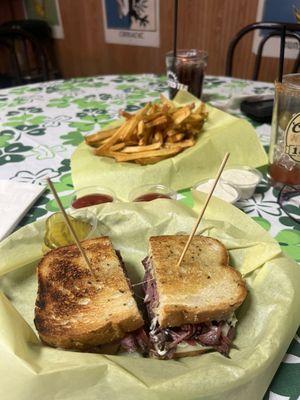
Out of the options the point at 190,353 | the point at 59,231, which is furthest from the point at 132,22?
the point at 190,353

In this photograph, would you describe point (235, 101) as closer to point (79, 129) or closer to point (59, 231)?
point (79, 129)

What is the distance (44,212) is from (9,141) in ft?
2.53

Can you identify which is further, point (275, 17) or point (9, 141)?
point (275, 17)

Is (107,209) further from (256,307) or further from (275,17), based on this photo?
(275,17)

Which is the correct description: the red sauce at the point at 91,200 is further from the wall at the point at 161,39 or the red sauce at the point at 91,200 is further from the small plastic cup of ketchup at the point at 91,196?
the wall at the point at 161,39

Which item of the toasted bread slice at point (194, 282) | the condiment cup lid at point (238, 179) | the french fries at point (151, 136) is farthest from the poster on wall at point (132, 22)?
Answer: the toasted bread slice at point (194, 282)

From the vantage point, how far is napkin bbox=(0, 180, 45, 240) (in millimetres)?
1292

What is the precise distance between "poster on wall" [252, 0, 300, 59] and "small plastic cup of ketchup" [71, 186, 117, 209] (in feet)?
10.2

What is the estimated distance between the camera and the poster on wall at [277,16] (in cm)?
367

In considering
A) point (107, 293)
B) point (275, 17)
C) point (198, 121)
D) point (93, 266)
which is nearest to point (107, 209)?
point (93, 266)

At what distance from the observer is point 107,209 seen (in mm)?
1267

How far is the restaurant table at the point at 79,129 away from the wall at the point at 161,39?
1802 millimetres

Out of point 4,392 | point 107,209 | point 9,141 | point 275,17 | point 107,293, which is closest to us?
point 4,392

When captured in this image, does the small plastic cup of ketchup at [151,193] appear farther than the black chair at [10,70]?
No
